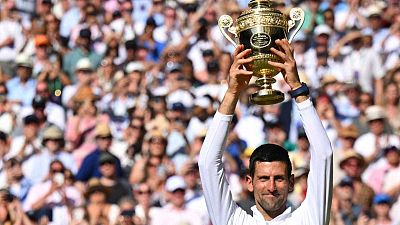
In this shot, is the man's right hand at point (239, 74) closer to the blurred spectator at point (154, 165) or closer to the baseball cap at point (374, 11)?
the blurred spectator at point (154, 165)

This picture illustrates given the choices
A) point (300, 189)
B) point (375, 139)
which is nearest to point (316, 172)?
point (300, 189)

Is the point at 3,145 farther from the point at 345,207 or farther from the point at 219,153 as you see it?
the point at 219,153

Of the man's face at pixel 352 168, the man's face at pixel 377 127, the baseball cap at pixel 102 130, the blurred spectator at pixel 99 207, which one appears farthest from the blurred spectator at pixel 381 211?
the baseball cap at pixel 102 130

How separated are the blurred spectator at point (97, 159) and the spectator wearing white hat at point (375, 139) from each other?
2.29 meters

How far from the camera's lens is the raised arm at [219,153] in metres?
5.58

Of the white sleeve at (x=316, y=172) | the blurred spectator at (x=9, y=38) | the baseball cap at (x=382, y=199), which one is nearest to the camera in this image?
the white sleeve at (x=316, y=172)

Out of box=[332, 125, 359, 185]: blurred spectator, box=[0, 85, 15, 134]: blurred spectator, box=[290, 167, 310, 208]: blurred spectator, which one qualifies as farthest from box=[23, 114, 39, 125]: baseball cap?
box=[290, 167, 310, 208]: blurred spectator

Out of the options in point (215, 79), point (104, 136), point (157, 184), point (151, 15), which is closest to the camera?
point (157, 184)

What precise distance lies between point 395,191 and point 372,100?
2010 mm

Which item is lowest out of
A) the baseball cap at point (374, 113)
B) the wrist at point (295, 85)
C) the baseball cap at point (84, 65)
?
the wrist at point (295, 85)

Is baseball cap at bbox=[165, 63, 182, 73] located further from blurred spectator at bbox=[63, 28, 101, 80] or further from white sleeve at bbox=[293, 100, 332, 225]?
white sleeve at bbox=[293, 100, 332, 225]

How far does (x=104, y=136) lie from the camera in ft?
39.9

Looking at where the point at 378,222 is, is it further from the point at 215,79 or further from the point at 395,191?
the point at 215,79

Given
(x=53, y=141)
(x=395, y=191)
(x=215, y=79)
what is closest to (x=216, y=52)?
(x=215, y=79)
